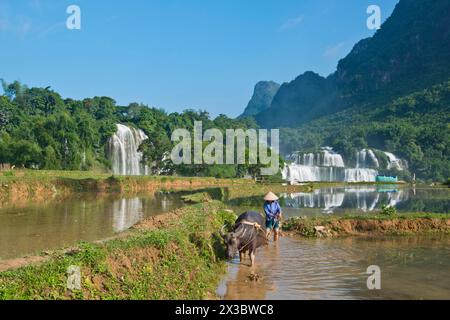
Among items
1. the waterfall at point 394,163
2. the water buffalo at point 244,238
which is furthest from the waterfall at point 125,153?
the water buffalo at point 244,238

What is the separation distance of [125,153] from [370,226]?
2788 inches

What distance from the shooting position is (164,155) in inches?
2977

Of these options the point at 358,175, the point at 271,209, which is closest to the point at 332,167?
the point at 358,175

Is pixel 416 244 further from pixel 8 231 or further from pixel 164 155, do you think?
pixel 164 155

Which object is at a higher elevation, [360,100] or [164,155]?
[360,100]

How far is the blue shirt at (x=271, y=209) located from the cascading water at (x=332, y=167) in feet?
248

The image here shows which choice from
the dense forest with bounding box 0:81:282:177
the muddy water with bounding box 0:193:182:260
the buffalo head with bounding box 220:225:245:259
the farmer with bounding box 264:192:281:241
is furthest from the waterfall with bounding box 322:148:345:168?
the buffalo head with bounding box 220:225:245:259

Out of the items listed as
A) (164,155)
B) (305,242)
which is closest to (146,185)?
(164,155)

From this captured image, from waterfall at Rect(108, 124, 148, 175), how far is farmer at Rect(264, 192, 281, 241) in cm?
6624

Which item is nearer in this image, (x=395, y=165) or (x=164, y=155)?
(x=164, y=155)

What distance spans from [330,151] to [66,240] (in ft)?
347

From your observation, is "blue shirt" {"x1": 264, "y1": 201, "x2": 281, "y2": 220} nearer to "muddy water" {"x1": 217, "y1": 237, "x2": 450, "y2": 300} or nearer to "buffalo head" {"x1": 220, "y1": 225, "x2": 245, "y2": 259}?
"muddy water" {"x1": 217, "y1": 237, "x2": 450, "y2": 300}

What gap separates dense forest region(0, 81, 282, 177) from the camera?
192ft

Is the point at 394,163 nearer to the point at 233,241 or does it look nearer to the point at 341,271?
the point at 341,271
